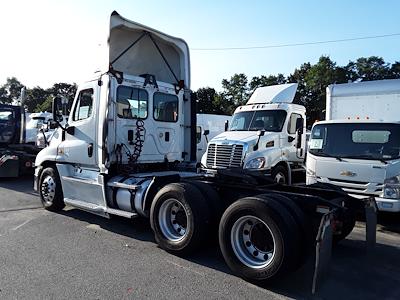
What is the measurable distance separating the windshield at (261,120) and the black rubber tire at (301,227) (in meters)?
6.70

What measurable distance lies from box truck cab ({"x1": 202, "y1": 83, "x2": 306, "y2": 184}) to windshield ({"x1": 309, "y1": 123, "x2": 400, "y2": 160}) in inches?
80.5

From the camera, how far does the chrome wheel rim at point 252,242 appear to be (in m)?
4.92

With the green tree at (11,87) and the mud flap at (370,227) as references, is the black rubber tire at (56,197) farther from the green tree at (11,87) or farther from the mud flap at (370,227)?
the green tree at (11,87)

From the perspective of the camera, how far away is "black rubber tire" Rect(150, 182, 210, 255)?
18.0ft

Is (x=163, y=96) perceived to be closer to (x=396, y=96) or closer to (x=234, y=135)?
(x=234, y=135)

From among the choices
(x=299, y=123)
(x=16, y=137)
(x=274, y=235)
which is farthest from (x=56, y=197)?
(x=16, y=137)

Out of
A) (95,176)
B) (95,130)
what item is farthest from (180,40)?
(95,176)

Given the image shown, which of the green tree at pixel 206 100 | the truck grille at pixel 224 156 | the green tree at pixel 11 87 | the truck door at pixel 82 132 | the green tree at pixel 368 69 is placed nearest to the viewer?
the truck door at pixel 82 132

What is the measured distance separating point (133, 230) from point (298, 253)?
3.54 metres

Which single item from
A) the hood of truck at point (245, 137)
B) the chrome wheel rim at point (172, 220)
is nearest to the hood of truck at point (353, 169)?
the hood of truck at point (245, 137)

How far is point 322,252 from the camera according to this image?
4.30m

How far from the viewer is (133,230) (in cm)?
725

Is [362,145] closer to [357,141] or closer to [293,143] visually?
[357,141]

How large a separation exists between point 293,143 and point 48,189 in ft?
22.5
